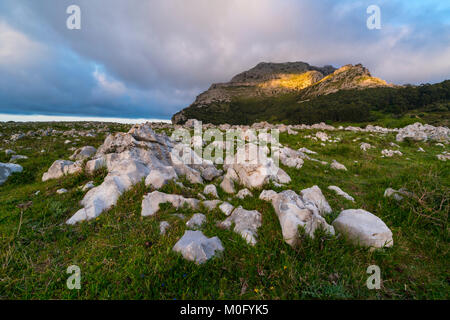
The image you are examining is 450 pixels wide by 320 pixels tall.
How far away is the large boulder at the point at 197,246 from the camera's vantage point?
3020mm

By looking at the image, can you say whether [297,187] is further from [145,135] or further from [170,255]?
[145,135]

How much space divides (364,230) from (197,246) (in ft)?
11.3

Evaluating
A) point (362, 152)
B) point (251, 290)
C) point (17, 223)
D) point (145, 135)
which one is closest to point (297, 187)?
point (251, 290)

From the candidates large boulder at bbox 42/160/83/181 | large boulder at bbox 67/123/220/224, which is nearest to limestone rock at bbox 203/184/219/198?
large boulder at bbox 67/123/220/224

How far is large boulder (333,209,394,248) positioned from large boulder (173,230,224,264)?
9.04 ft

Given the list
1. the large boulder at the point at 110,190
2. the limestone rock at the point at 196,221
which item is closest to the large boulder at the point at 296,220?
the limestone rock at the point at 196,221

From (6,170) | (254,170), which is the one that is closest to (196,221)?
(254,170)

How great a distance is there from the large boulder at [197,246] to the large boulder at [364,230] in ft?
9.04

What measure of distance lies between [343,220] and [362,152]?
1306cm

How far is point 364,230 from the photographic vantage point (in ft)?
11.5

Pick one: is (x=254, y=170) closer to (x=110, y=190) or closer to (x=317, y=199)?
(x=317, y=199)

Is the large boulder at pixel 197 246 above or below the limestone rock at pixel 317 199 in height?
below

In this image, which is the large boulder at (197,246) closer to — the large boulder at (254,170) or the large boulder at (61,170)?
the large boulder at (254,170)

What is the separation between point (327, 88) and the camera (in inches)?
7594
